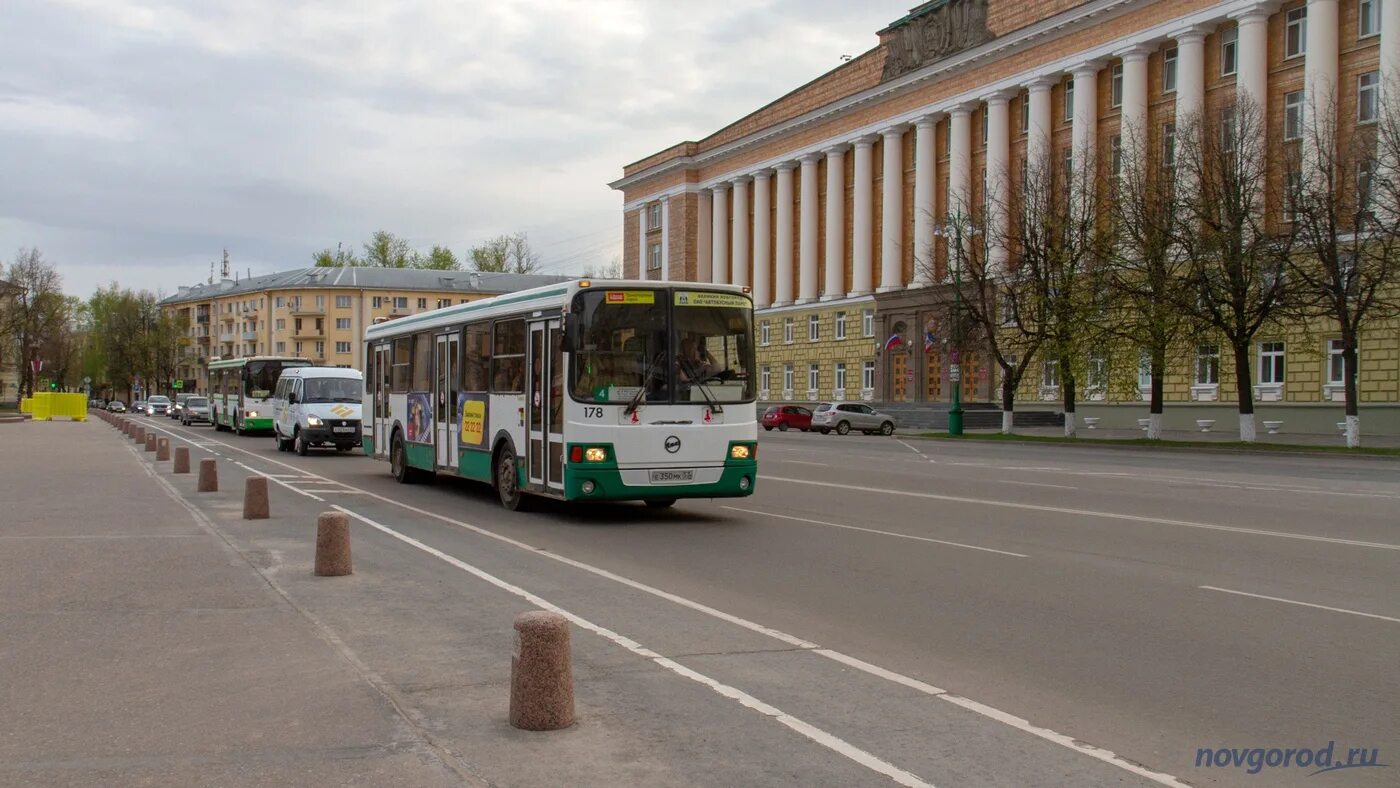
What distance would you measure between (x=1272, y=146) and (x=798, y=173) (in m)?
40.9

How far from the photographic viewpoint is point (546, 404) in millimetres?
14883

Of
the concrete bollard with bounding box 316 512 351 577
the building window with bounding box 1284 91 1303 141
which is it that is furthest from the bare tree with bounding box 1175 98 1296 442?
the concrete bollard with bounding box 316 512 351 577

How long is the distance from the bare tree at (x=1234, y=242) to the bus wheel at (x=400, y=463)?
83.7 ft

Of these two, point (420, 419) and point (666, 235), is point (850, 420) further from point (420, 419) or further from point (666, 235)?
point (666, 235)

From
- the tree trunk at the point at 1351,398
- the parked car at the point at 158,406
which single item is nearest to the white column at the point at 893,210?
the tree trunk at the point at 1351,398

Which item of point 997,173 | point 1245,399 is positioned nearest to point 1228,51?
point 997,173

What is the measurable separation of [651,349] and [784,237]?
6369 cm

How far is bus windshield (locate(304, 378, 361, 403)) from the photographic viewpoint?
103 feet

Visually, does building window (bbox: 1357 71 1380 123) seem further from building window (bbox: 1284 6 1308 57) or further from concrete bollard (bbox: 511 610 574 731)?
concrete bollard (bbox: 511 610 574 731)

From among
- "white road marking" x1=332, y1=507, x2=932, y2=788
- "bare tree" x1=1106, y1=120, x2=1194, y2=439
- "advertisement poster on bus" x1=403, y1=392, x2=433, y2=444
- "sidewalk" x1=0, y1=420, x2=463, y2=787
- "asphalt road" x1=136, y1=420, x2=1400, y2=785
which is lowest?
"asphalt road" x1=136, y1=420, x2=1400, y2=785

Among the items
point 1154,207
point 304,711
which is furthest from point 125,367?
point 304,711

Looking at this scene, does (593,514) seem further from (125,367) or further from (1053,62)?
(125,367)

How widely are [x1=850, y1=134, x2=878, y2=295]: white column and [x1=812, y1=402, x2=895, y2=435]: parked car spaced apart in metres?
16.0

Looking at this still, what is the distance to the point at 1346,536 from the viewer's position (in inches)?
523
